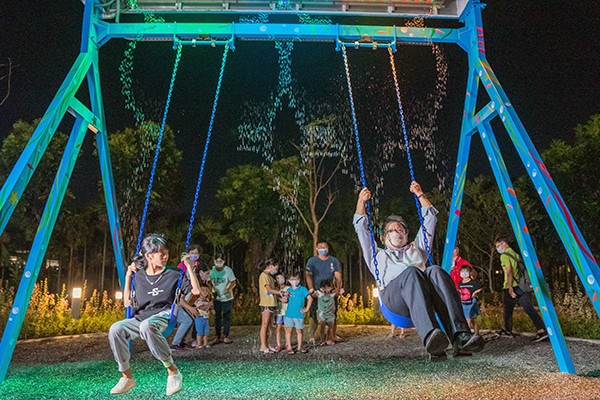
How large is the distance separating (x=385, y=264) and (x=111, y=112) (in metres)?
15.0

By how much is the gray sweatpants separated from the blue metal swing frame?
1549mm

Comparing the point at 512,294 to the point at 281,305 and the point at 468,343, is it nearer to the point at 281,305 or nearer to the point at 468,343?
the point at 281,305

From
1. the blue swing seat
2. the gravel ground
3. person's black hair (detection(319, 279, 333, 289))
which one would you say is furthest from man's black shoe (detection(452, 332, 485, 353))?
person's black hair (detection(319, 279, 333, 289))

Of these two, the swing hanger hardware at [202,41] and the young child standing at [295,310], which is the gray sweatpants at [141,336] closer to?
the young child standing at [295,310]

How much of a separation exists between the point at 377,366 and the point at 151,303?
131 inches

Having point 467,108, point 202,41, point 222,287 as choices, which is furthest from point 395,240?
point 222,287

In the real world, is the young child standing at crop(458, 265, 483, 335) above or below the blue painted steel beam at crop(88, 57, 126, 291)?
below

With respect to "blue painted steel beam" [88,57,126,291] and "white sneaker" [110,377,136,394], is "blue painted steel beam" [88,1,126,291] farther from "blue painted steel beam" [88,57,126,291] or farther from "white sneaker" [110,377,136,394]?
"white sneaker" [110,377,136,394]

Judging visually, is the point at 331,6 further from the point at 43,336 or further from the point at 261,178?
the point at 261,178

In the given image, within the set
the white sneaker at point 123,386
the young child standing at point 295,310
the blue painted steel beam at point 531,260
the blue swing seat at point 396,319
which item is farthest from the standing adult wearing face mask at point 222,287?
the blue painted steel beam at point 531,260

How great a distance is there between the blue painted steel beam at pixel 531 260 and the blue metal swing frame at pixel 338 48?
0.01m

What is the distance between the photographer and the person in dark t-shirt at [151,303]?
3865 millimetres

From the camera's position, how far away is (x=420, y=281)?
374cm

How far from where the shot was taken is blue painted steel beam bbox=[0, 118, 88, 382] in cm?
462
